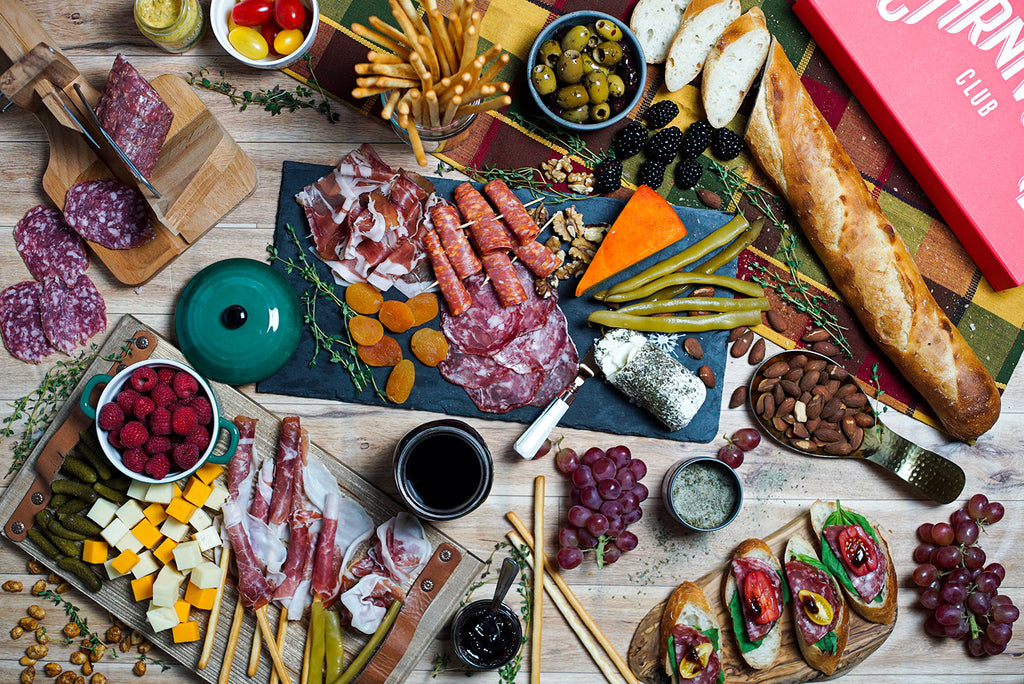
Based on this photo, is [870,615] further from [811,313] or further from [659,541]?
[811,313]

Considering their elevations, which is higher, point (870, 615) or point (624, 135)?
point (624, 135)

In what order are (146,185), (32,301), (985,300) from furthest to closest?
(985,300)
(32,301)
(146,185)

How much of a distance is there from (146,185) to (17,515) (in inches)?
32.5

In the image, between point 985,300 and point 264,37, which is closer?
point 264,37

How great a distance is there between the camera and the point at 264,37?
172 cm

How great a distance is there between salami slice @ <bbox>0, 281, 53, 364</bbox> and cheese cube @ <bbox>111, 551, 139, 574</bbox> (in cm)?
53

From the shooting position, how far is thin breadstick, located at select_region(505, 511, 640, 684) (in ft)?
5.65

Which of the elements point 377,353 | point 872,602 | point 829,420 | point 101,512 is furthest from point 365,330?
point 872,602

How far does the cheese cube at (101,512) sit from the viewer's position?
5.27 feet

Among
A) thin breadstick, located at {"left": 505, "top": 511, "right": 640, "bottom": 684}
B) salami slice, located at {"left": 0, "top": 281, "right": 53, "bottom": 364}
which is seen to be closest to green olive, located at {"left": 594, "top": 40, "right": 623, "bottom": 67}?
thin breadstick, located at {"left": 505, "top": 511, "right": 640, "bottom": 684}

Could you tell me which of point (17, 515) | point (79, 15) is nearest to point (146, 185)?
point (79, 15)

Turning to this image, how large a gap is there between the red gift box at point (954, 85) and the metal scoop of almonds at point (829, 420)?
0.52 metres

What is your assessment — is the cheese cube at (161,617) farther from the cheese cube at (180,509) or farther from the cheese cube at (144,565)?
the cheese cube at (180,509)

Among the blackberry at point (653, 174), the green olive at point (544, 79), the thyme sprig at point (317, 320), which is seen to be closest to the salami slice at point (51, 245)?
the thyme sprig at point (317, 320)
